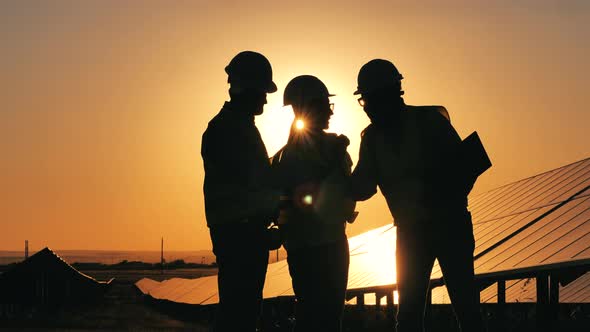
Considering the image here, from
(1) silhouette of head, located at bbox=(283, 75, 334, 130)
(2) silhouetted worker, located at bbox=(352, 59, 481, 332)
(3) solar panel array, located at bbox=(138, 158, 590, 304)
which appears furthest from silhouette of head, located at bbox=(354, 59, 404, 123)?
(3) solar panel array, located at bbox=(138, 158, 590, 304)

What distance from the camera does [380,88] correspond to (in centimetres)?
582

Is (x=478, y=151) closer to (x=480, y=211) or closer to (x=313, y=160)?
(x=313, y=160)

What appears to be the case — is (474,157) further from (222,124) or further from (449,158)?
(222,124)

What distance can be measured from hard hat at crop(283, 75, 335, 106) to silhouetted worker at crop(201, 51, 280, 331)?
300 mm

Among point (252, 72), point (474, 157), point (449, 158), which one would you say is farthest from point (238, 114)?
point (474, 157)

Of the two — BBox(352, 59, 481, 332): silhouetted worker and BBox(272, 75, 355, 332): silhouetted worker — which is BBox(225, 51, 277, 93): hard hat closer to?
BBox(272, 75, 355, 332): silhouetted worker

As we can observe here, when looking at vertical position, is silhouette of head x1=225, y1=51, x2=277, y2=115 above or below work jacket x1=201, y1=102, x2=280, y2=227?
above

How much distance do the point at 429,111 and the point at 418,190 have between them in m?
0.52

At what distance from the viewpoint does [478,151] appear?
5.71 m

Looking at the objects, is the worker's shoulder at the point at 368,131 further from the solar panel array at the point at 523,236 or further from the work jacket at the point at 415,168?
the solar panel array at the point at 523,236

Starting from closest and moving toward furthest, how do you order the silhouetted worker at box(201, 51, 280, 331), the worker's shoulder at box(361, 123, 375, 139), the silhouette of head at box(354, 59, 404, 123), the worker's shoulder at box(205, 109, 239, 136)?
the silhouetted worker at box(201, 51, 280, 331)
the worker's shoulder at box(205, 109, 239, 136)
the silhouette of head at box(354, 59, 404, 123)
the worker's shoulder at box(361, 123, 375, 139)

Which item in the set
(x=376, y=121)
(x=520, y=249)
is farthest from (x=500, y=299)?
(x=376, y=121)

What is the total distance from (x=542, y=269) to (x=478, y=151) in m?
6.25

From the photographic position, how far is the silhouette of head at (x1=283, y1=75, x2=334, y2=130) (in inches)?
231
